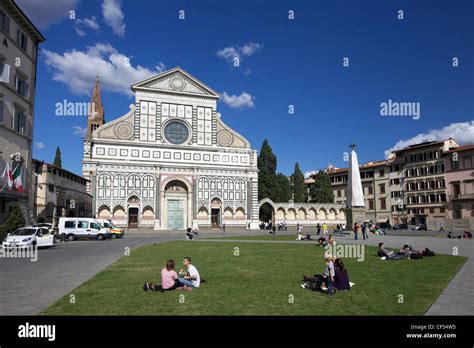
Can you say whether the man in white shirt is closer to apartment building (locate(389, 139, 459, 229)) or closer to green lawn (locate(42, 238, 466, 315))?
green lawn (locate(42, 238, 466, 315))

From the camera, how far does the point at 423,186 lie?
211ft

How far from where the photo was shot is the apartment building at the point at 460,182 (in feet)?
186

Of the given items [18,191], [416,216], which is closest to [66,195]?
[18,191]

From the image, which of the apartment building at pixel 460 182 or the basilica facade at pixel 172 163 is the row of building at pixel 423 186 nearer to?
the apartment building at pixel 460 182

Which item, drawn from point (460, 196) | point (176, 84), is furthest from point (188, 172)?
point (460, 196)

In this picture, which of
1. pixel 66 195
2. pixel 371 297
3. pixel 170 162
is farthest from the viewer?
pixel 170 162

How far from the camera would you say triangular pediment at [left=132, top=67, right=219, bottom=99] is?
2264 inches

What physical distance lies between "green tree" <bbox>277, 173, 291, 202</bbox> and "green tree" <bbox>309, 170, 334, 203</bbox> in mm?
5385

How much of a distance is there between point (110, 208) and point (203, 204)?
13437mm

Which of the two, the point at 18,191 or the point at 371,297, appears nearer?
Result: the point at 371,297

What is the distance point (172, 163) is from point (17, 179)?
27.9 m

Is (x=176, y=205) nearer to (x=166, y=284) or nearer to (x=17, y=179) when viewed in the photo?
(x=17, y=179)
